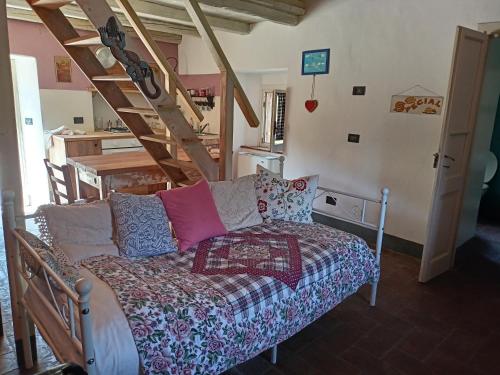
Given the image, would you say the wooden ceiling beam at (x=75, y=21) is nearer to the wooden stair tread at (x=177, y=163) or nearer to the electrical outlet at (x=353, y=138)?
the wooden stair tread at (x=177, y=163)

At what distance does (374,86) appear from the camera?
3.77m

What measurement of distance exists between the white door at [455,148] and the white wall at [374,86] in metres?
0.27

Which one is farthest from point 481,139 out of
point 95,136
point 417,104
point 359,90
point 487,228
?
point 95,136

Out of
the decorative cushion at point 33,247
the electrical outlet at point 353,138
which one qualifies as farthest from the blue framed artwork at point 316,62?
the decorative cushion at point 33,247

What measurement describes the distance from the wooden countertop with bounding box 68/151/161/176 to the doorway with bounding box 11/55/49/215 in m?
2.04

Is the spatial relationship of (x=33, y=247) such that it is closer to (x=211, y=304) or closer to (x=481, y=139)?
(x=211, y=304)

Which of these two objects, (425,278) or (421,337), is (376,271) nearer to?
(421,337)

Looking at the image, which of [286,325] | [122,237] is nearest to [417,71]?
[286,325]

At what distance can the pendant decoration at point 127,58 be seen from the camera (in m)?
2.33

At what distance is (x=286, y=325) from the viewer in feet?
6.70

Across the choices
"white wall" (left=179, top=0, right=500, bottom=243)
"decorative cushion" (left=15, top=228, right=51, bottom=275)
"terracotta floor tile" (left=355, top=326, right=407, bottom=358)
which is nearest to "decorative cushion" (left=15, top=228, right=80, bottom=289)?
"decorative cushion" (left=15, top=228, right=51, bottom=275)

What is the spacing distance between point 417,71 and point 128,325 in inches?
128

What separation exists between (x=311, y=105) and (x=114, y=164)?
2.30 metres

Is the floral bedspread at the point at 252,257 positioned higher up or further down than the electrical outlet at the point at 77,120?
further down
